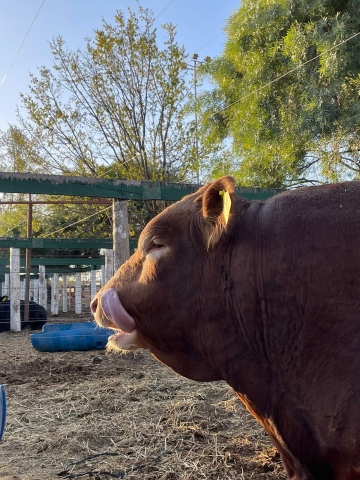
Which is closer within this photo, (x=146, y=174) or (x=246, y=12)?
(x=246, y=12)

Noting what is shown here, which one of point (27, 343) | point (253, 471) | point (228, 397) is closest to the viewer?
point (253, 471)

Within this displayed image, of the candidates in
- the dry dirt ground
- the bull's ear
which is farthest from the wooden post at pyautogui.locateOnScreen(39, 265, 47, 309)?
the bull's ear

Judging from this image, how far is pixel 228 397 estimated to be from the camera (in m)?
4.70

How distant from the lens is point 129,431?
12.6 ft

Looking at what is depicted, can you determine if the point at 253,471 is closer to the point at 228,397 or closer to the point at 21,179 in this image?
the point at 228,397

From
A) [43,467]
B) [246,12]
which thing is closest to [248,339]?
[43,467]

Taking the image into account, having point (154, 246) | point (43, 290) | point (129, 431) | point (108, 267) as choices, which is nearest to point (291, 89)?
point (108, 267)

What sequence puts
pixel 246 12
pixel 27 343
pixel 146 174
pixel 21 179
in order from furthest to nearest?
pixel 146 174 → pixel 27 343 → pixel 246 12 → pixel 21 179

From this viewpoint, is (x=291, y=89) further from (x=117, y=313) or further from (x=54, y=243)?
(x=54, y=243)

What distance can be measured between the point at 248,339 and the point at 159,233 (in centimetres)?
60

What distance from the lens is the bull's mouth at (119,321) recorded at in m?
2.11

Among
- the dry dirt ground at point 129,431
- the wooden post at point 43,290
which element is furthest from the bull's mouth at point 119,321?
the wooden post at point 43,290

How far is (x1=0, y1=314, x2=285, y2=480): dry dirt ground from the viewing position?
10.0 ft

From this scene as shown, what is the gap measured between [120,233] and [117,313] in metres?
5.15
